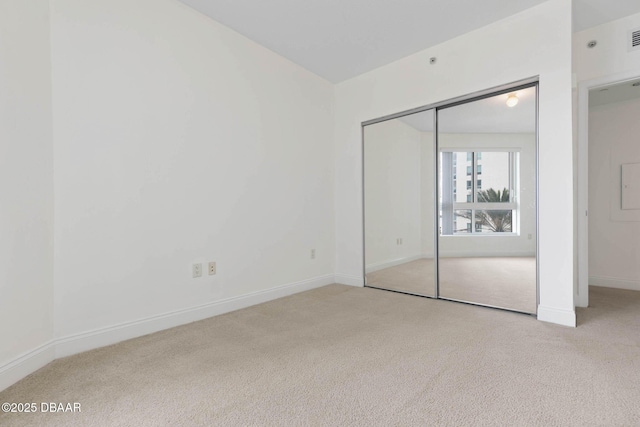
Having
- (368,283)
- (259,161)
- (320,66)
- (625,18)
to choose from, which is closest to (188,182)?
(259,161)

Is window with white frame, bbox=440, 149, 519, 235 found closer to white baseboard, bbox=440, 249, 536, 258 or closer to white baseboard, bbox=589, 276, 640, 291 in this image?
white baseboard, bbox=440, 249, 536, 258

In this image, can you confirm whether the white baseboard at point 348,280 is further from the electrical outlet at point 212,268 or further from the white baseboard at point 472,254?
the electrical outlet at point 212,268

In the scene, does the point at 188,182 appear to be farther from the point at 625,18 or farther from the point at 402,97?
the point at 625,18

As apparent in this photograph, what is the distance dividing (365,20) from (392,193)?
1.83 meters

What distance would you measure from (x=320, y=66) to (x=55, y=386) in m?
3.53

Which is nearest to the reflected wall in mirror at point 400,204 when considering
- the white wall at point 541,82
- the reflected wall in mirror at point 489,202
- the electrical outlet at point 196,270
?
the reflected wall in mirror at point 489,202

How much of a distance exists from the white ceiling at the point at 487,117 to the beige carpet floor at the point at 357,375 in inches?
67.1

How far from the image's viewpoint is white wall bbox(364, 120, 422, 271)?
350 centimetres

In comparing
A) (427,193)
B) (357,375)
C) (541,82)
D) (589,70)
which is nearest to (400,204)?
(427,193)

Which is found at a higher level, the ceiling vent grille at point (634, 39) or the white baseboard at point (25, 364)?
the ceiling vent grille at point (634, 39)

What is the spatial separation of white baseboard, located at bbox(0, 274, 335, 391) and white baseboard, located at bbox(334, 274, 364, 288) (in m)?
0.91

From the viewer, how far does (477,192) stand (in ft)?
10.5

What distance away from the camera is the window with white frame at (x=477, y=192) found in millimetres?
2988

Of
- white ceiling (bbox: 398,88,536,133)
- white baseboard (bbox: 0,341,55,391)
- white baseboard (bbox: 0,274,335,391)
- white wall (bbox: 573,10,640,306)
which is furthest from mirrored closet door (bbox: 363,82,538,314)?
white baseboard (bbox: 0,341,55,391)
